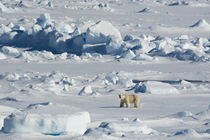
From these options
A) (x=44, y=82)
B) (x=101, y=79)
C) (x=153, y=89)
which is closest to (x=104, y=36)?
(x=101, y=79)

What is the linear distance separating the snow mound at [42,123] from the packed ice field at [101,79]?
0.04 ft

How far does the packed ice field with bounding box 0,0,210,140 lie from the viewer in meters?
6.45

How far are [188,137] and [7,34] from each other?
20.9 m

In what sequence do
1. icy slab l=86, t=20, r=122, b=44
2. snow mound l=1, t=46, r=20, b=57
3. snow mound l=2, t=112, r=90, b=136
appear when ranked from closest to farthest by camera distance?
1. snow mound l=2, t=112, r=90, b=136
2. snow mound l=1, t=46, r=20, b=57
3. icy slab l=86, t=20, r=122, b=44

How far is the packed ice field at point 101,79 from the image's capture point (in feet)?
21.2

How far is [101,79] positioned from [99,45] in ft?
23.9

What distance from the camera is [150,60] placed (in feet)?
74.1

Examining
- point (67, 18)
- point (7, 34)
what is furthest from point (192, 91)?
point (67, 18)

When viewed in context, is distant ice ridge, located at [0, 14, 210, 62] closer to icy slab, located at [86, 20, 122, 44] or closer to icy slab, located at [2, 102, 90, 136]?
icy slab, located at [86, 20, 122, 44]

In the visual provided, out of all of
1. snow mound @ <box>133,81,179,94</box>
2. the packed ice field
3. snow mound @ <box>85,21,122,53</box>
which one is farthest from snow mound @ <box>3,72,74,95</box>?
snow mound @ <box>85,21,122,53</box>

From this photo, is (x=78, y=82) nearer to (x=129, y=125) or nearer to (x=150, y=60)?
(x=150, y=60)

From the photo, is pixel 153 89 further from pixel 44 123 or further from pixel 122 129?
pixel 44 123

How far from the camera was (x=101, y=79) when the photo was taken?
1689 cm

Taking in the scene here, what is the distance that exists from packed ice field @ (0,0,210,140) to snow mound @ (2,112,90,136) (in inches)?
0.4
